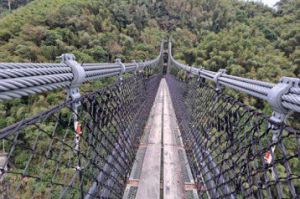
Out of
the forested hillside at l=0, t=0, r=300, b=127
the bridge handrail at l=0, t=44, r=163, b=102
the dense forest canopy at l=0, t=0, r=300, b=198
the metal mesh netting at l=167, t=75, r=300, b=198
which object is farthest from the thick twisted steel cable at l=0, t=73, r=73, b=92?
the forested hillside at l=0, t=0, r=300, b=127

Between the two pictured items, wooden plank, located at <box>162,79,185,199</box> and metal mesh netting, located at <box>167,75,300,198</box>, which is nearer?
metal mesh netting, located at <box>167,75,300,198</box>

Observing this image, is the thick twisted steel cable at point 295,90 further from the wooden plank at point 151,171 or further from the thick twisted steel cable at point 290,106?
the wooden plank at point 151,171

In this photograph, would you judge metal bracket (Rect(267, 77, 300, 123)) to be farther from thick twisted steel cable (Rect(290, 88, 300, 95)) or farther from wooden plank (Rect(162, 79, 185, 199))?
wooden plank (Rect(162, 79, 185, 199))

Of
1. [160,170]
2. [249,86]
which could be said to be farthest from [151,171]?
[249,86]

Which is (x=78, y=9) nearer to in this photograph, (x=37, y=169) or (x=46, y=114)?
(x=37, y=169)

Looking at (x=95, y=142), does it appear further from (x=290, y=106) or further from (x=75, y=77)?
(x=290, y=106)

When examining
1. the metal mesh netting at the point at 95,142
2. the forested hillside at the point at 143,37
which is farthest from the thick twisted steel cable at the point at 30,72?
the forested hillside at the point at 143,37

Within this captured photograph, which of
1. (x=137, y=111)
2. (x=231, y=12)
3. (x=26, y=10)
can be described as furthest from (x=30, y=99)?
(x=231, y=12)
